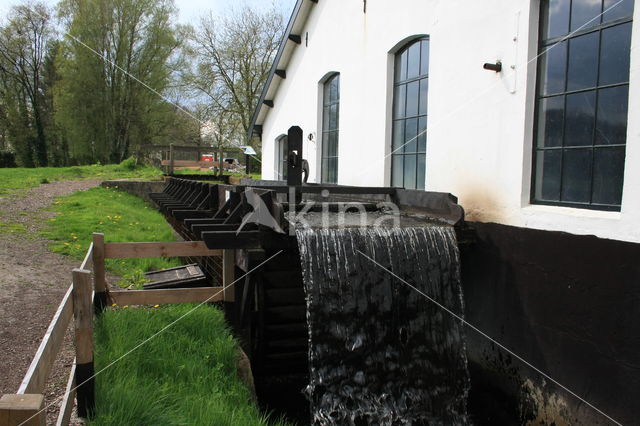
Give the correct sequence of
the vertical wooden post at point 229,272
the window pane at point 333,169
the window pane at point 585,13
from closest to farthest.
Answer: the window pane at point 585,13 < the vertical wooden post at point 229,272 < the window pane at point 333,169

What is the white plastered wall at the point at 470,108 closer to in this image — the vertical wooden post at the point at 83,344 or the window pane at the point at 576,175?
the window pane at the point at 576,175

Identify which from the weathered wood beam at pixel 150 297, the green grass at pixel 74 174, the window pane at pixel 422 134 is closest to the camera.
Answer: the weathered wood beam at pixel 150 297

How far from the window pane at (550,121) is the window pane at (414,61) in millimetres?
2506

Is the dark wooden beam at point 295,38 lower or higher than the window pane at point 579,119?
higher

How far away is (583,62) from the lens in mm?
4031

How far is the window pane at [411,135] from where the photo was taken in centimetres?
663

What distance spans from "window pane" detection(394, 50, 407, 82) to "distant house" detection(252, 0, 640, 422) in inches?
2.8

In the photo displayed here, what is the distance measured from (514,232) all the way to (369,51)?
4473mm

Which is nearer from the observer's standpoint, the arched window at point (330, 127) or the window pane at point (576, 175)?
the window pane at point (576, 175)

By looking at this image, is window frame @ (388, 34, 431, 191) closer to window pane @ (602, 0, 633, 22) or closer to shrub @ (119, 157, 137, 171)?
window pane @ (602, 0, 633, 22)

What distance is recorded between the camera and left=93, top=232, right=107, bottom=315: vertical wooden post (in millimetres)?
4680

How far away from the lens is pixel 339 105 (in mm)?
9164

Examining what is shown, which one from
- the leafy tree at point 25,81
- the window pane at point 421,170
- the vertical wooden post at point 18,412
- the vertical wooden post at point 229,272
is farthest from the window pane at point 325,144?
the leafy tree at point 25,81

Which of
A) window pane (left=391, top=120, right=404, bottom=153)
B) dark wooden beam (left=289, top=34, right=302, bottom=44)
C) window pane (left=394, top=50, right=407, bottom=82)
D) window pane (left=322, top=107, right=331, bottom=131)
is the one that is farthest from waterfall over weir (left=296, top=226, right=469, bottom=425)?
dark wooden beam (left=289, top=34, right=302, bottom=44)
